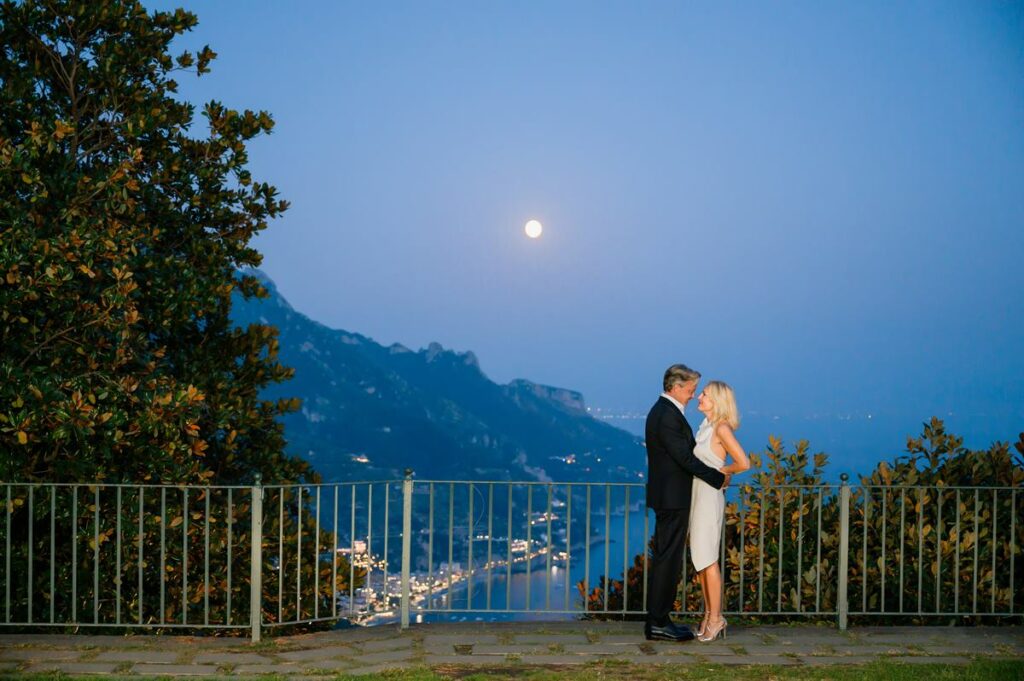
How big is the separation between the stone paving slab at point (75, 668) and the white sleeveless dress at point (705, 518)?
394cm

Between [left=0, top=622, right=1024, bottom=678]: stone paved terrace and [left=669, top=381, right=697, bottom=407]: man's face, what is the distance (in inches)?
68.6

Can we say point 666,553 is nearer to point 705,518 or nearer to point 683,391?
point 705,518

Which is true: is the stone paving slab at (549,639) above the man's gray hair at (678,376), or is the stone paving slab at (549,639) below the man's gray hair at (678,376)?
below

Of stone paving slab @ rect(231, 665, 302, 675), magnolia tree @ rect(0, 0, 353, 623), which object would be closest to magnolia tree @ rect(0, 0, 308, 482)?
magnolia tree @ rect(0, 0, 353, 623)

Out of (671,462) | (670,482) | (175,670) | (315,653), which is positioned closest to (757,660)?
(670,482)

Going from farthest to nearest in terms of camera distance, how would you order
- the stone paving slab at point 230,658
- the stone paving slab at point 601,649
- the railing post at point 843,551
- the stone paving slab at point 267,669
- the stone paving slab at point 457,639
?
the railing post at point 843,551 < the stone paving slab at point 457,639 < the stone paving slab at point 601,649 < the stone paving slab at point 230,658 < the stone paving slab at point 267,669

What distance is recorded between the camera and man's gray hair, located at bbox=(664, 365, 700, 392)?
759cm

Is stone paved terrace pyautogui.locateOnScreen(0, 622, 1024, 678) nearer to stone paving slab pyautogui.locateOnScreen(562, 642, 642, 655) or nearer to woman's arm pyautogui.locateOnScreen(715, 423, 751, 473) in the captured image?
stone paving slab pyautogui.locateOnScreen(562, 642, 642, 655)

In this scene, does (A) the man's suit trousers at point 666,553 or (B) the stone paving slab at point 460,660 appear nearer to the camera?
(B) the stone paving slab at point 460,660

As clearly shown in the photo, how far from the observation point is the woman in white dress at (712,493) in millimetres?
7594

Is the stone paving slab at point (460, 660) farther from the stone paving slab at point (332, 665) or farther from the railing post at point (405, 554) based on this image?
the railing post at point (405, 554)

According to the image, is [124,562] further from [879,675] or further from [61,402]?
[879,675]

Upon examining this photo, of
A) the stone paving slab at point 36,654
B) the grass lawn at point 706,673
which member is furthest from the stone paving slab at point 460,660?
the stone paving slab at point 36,654

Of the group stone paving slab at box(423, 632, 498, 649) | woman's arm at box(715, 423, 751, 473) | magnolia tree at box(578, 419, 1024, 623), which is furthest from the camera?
magnolia tree at box(578, 419, 1024, 623)
